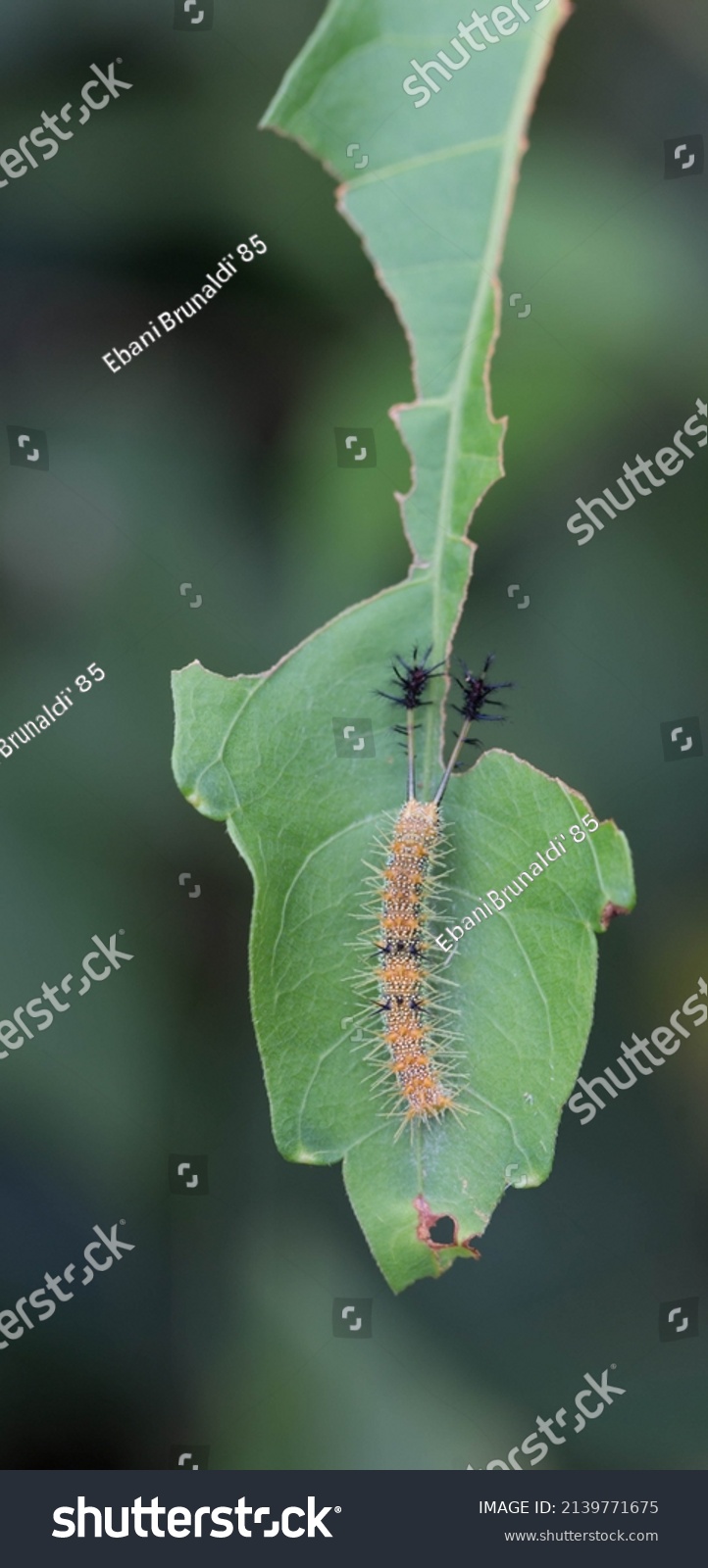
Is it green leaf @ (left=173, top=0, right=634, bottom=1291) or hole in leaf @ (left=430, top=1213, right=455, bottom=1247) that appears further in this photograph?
hole in leaf @ (left=430, top=1213, right=455, bottom=1247)

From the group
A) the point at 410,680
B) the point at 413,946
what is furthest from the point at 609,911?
the point at 410,680

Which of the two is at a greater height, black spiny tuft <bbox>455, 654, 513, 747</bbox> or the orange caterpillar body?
black spiny tuft <bbox>455, 654, 513, 747</bbox>

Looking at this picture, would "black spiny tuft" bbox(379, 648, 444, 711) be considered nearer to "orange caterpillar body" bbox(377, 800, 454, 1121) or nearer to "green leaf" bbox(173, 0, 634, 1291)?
"green leaf" bbox(173, 0, 634, 1291)

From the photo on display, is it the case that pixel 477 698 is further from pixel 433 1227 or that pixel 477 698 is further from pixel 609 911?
pixel 433 1227

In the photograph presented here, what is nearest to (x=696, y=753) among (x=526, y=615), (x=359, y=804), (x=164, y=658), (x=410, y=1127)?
(x=526, y=615)

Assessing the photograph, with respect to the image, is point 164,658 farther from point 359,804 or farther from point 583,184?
point 583,184

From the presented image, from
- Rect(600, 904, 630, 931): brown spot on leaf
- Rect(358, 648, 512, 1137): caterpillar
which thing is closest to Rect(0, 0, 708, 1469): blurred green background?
Rect(358, 648, 512, 1137): caterpillar

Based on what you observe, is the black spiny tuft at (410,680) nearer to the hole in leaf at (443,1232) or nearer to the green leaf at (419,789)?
the green leaf at (419,789)
